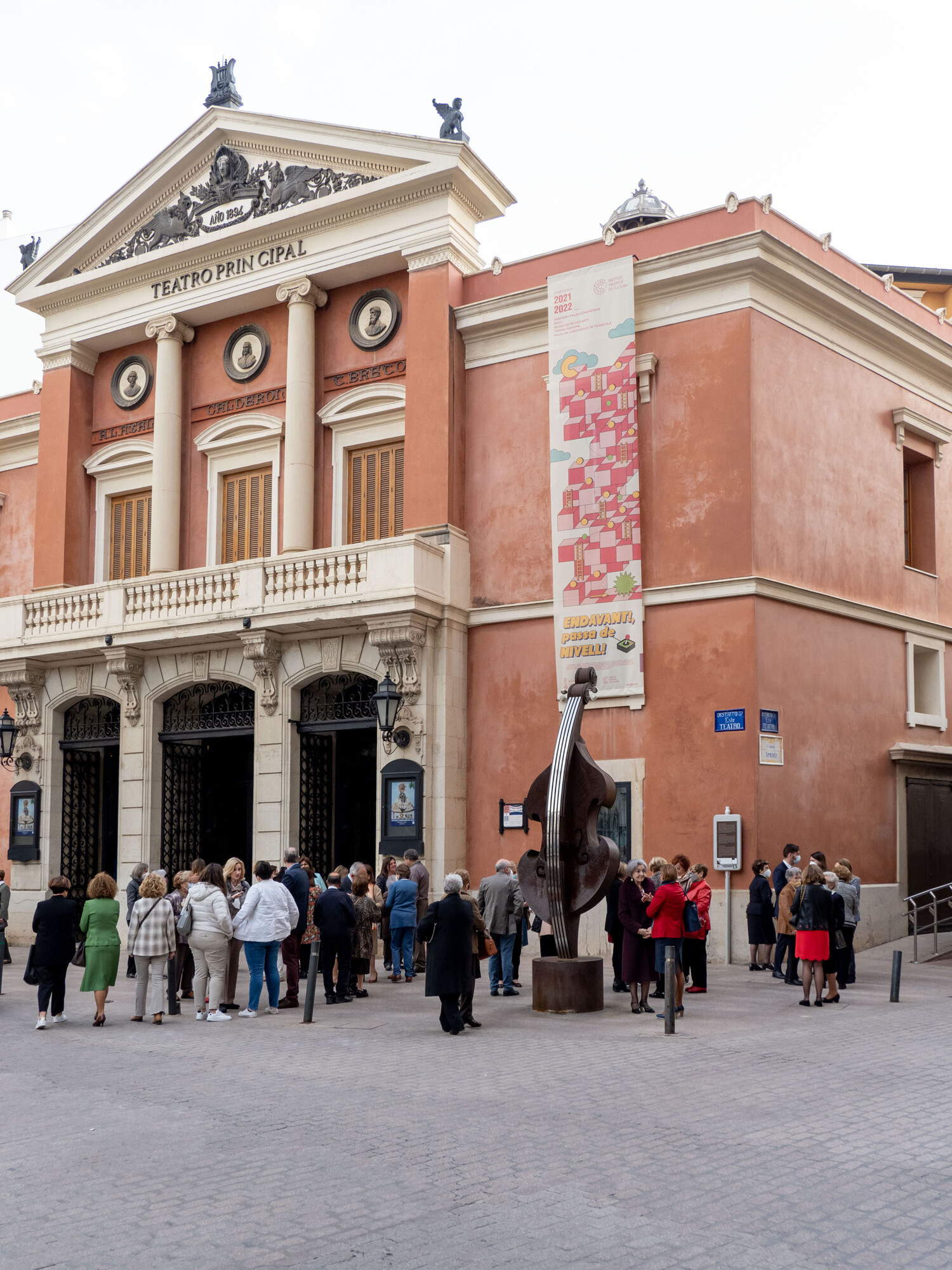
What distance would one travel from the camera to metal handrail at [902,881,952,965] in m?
18.5

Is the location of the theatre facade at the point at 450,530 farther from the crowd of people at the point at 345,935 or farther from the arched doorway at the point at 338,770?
the crowd of people at the point at 345,935

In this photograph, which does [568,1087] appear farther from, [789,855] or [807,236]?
[807,236]

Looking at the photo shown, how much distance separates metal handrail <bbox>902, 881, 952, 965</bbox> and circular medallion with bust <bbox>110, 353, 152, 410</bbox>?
16768 mm

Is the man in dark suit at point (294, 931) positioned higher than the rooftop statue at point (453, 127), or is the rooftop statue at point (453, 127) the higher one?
the rooftop statue at point (453, 127)

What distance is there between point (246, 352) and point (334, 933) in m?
13.2

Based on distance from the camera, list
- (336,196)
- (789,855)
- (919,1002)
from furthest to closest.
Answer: (336,196)
(789,855)
(919,1002)

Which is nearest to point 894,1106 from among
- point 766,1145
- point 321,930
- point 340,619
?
point 766,1145

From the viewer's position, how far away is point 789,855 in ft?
55.8

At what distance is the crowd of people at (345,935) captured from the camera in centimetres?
1320

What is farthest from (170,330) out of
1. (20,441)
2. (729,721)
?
(729,721)

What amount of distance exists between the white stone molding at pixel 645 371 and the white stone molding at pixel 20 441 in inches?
533

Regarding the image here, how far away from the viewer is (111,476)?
2570cm

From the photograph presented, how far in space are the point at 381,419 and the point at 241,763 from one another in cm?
728

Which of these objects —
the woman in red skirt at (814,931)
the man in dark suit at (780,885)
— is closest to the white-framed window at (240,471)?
the man in dark suit at (780,885)
